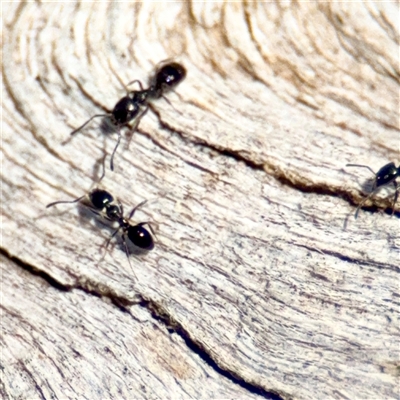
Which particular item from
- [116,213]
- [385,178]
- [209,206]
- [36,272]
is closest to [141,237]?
[116,213]

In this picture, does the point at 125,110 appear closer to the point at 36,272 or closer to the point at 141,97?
the point at 141,97

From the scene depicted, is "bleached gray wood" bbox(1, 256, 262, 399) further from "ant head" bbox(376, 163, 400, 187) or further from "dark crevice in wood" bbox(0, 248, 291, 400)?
"ant head" bbox(376, 163, 400, 187)

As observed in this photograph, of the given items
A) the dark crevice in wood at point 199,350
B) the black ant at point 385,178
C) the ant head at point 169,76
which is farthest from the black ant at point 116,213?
the black ant at point 385,178

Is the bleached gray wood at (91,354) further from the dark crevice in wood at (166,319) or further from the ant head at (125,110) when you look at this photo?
the ant head at (125,110)

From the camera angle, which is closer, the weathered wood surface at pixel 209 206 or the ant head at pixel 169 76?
the weathered wood surface at pixel 209 206

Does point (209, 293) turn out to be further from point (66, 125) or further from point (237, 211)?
point (66, 125)
